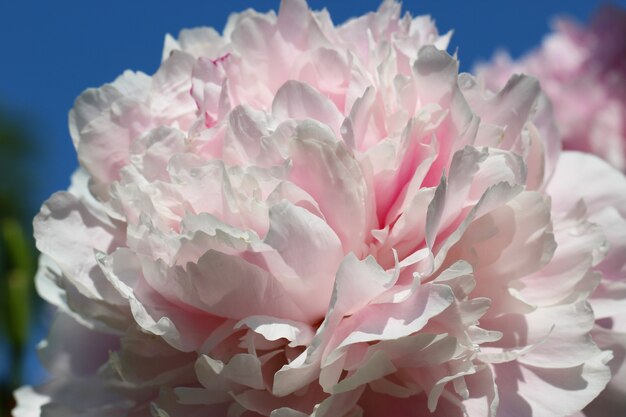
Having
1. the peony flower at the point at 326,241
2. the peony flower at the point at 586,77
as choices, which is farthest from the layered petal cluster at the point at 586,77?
the peony flower at the point at 326,241

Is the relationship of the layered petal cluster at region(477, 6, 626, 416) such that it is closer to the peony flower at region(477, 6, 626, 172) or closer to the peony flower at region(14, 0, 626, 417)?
the peony flower at region(477, 6, 626, 172)

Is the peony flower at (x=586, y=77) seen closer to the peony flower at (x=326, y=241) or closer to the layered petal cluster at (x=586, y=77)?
the layered petal cluster at (x=586, y=77)

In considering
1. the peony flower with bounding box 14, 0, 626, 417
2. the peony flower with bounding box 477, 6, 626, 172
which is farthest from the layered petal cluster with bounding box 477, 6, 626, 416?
the peony flower with bounding box 14, 0, 626, 417

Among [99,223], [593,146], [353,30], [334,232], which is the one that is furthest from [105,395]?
[593,146]

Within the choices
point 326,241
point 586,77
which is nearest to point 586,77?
point 586,77

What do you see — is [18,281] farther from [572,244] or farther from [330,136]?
[572,244]

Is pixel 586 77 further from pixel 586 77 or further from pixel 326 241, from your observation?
pixel 326 241
